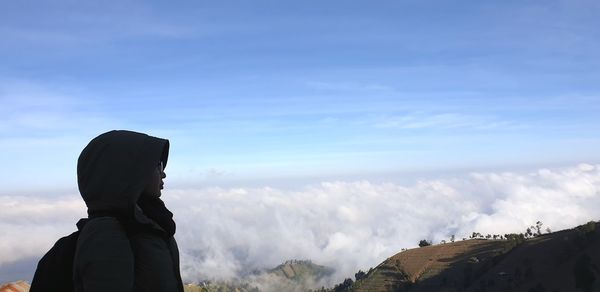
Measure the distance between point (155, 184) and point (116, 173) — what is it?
1.47 ft

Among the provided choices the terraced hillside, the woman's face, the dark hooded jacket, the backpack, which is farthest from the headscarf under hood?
the terraced hillside

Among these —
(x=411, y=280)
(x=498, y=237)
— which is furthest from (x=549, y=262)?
(x=498, y=237)

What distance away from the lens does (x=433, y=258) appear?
103 m

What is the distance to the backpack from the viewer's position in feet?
10.3

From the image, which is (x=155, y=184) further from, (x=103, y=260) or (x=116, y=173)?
(x=103, y=260)

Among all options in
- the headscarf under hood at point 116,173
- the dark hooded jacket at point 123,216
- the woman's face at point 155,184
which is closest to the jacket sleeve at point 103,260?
the dark hooded jacket at point 123,216

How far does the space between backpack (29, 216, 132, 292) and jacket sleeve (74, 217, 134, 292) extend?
0.19 m

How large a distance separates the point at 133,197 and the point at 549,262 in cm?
7639

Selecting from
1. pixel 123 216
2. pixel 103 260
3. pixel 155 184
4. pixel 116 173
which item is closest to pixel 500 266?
pixel 155 184

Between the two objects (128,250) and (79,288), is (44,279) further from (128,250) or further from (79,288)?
(128,250)

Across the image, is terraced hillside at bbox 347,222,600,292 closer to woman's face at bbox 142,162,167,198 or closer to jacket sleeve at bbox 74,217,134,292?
woman's face at bbox 142,162,167,198

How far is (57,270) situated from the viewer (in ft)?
10.4

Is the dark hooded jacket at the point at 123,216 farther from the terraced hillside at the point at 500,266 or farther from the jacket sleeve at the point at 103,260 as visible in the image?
the terraced hillside at the point at 500,266

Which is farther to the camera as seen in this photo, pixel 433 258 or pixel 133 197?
pixel 433 258
